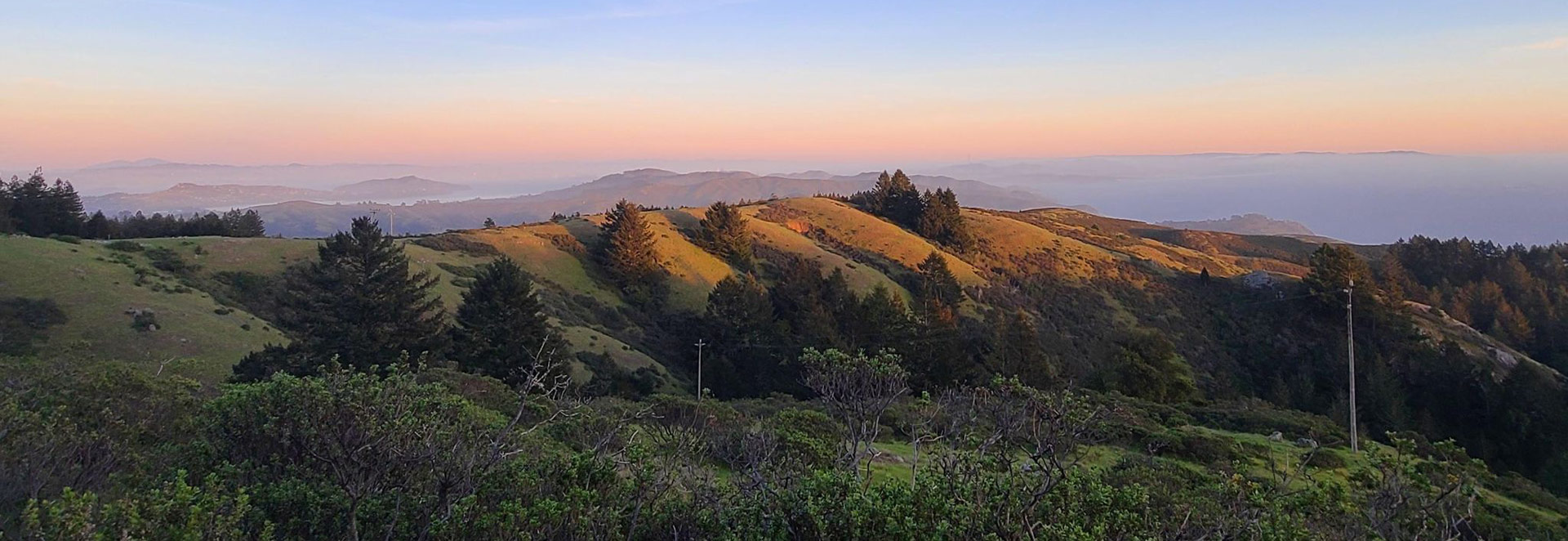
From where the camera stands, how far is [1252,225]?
472 ft

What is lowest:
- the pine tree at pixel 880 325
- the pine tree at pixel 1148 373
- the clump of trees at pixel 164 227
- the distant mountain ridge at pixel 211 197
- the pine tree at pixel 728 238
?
the pine tree at pixel 1148 373

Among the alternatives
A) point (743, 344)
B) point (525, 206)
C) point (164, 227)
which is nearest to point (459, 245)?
point (164, 227)

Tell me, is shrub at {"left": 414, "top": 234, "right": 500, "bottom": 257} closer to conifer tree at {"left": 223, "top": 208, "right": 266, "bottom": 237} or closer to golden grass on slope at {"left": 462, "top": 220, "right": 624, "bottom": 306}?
golden grass on slope at {"left": 462, "top": 220, "right": 624, "bottom": 306}

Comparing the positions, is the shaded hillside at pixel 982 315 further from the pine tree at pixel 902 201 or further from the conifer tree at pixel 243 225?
the conifer tree at pixel 243 225

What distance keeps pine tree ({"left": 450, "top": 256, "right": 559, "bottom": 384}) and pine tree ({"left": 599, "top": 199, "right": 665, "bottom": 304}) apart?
13523mm

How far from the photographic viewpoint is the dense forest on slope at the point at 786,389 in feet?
17.2

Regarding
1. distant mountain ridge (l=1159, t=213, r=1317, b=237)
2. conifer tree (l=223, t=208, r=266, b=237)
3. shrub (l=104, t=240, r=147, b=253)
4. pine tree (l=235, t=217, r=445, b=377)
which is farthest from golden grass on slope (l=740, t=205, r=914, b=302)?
distant mountain ridge (l=1159, t=213, r=1317, b=237)

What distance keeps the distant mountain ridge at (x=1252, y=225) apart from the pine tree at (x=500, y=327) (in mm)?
132932

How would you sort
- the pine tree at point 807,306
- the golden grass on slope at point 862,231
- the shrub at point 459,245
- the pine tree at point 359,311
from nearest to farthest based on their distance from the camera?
the pine tree at point 359,311
the pine tree at point 807,306
the shrub at point 459,245
the golden grass on slope at point 862,231

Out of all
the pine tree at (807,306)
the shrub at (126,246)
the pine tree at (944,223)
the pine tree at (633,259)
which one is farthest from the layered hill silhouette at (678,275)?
the pine tree at (807,306)

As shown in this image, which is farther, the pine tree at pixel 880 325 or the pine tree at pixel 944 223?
the pine tree at pixel 944 223

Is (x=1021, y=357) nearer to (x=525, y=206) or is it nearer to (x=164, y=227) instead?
(x=164, y=227)

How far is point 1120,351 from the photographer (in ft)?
81.2

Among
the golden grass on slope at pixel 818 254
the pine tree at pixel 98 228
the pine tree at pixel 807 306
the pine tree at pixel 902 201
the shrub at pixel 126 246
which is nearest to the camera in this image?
the shrub at pixel 126 246
